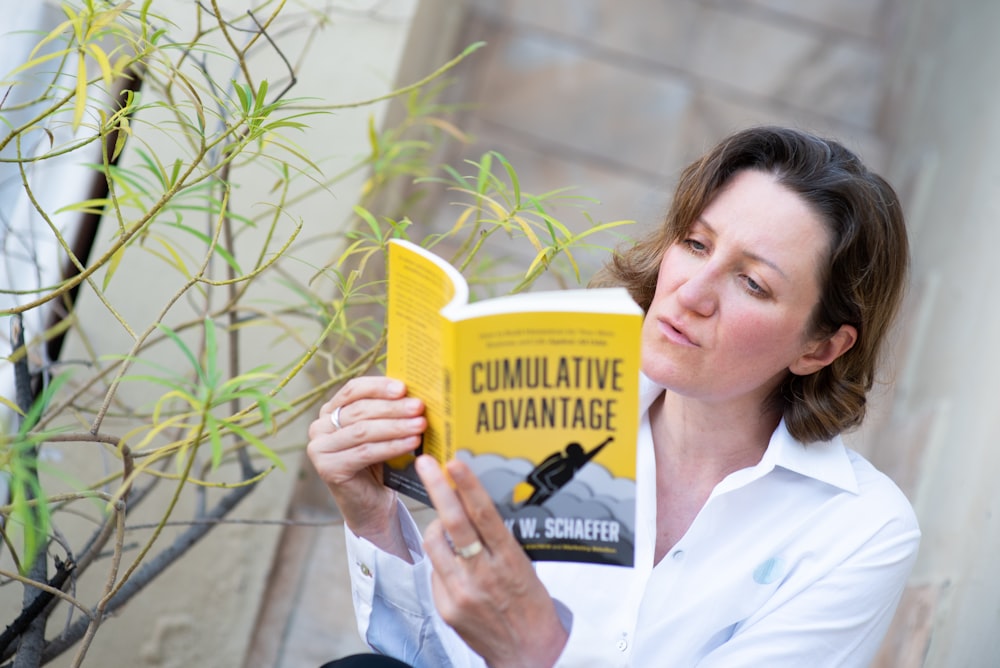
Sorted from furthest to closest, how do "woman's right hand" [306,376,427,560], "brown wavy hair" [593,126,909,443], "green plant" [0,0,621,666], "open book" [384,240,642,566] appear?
"green plant" [0,0,621,666] < "brown wavy hair" [593,126,909,443] < "woman's right hand" [306,376,427,560] < "open book" [384,240,642,566]

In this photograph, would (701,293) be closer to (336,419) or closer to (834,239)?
(834,239)

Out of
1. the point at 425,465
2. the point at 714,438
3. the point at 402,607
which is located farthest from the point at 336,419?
the point at 714,438

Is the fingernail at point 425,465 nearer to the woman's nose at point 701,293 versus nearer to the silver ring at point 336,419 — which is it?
the silver ring at point 336,419

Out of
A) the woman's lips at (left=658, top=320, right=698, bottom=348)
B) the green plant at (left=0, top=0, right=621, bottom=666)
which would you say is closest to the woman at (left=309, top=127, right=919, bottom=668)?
the woman's lips at (left=658, top=320, right=698, bottom=348)

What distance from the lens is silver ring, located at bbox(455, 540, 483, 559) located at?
97cm

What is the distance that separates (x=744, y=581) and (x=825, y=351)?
327 mm

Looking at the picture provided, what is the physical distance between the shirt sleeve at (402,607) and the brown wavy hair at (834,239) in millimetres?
522

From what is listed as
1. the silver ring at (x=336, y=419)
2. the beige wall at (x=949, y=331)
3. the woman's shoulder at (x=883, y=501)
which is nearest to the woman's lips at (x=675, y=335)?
the woman's shoulder at (x=883, y=501)

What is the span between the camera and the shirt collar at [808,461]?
1330 mm

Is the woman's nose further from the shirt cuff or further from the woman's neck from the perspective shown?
the shirt cuff

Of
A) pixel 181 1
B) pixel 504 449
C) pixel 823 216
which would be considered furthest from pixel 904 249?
pixel 181 1

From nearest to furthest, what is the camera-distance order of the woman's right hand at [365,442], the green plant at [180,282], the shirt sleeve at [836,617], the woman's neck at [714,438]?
the woman's right hand at [365,442] → the shirt sleeve at [836,617] → the woman's neck at [714,438] → the green plant at [180,282]

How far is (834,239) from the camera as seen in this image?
1317 millimetres

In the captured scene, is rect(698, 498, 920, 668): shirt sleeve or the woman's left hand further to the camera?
rect(698, 498, 920, 668): shirt sleeve
